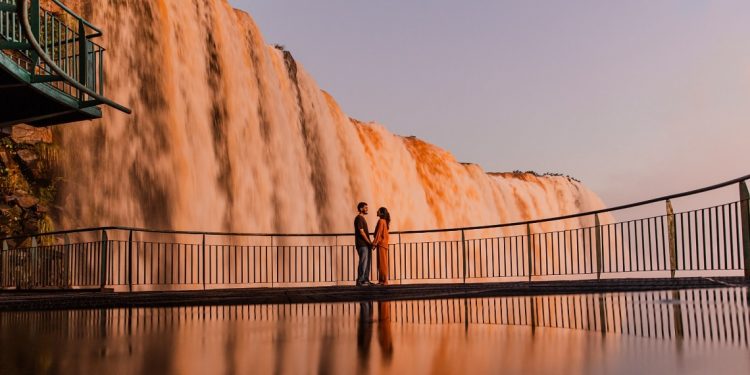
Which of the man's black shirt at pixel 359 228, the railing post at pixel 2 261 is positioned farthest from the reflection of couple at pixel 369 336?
the railing post at pixel 2 261

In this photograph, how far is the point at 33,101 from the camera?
11.9 metres

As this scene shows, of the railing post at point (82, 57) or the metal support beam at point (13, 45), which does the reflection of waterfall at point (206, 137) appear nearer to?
the railing post at point (82, 57)

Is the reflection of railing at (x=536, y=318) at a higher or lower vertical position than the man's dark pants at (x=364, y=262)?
lower

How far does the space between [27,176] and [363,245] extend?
950 cm

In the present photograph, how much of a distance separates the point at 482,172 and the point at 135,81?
2765 cm

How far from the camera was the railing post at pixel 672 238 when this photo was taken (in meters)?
12.5

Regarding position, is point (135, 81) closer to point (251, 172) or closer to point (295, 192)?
point (251, 172)

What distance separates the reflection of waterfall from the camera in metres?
19.2

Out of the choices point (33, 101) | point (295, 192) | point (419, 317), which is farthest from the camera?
point (295, 192)

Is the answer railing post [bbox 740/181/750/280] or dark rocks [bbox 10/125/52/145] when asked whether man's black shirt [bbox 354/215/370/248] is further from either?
dark rocks [bbox 10/125/52/145]

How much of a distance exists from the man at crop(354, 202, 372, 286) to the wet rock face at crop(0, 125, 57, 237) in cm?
836

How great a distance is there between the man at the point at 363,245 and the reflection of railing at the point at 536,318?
6917mm

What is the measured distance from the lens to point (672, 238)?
41.4ft

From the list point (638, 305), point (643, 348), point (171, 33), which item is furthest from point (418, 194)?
point (643, 348)
